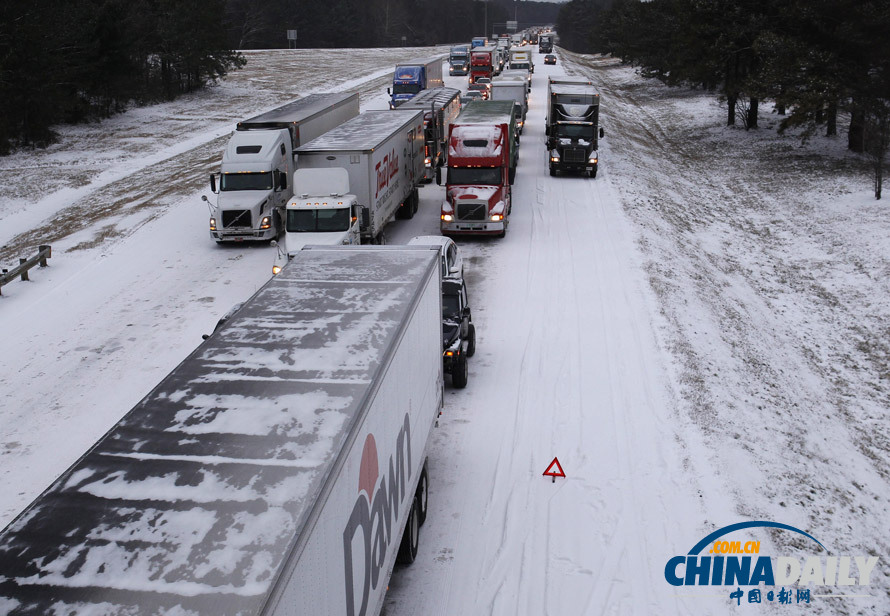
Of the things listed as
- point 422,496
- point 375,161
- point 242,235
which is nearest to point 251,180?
point 242,235

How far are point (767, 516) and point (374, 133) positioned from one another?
60.6 feet

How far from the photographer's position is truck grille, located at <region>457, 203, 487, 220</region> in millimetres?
26797

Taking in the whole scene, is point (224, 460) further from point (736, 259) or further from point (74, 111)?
point (74, 111)

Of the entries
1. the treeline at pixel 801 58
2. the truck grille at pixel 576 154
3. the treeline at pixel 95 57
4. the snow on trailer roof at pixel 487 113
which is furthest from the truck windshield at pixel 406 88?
the truck grille at pixel 576 154

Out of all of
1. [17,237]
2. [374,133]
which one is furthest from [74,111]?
[374,133]

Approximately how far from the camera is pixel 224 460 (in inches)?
264

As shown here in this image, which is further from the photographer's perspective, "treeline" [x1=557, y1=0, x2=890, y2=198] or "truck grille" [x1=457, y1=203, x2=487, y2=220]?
"treeline" [x1=557, y1=0, x2=890, y2=198]

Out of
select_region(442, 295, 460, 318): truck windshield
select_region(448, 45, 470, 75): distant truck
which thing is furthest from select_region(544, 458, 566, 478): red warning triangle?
select_region(448, 45, 470, 75): distant truck

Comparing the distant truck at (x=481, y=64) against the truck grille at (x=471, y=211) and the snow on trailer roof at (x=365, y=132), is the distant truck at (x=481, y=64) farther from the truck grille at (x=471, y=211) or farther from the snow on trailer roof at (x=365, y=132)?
the truck grille at (x=471, y=211)

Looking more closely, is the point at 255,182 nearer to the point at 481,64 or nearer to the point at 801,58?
the point at 801,58

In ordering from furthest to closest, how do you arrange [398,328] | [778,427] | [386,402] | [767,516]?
[778,427] → [767,516] → [398,328] → [386,402]

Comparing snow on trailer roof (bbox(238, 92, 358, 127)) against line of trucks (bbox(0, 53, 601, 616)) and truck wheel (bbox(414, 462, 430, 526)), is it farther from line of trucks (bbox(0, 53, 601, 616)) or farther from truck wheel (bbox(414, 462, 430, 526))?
truck wheel (bbox(414, 462, 430, 526))

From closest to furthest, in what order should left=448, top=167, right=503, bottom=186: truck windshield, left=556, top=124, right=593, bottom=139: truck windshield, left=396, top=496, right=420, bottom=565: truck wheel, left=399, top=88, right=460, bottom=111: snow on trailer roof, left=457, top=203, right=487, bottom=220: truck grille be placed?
left=396, top=496, right=420, bottom=565: truck wheel < left=457, top=203, right=487, bottom=220: truck grille < left=448, top=167, right=503, bottom=186: truck windshield < left=556, top=124, right=593, bottom=139: truck windshield < left=399, top=88, right=460, bottom=111: snow on trailer roof

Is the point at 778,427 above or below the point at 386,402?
below
